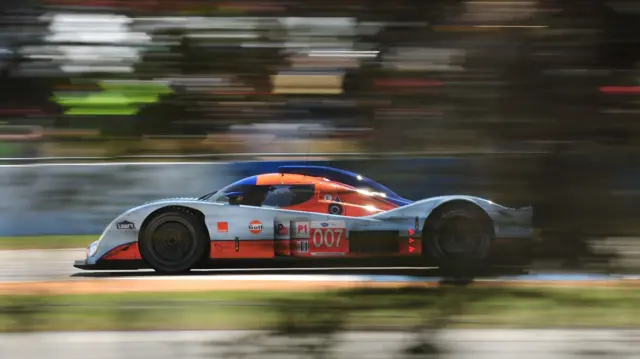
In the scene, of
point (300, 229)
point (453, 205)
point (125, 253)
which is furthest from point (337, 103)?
point (125, 253)

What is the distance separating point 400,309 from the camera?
6.11ft

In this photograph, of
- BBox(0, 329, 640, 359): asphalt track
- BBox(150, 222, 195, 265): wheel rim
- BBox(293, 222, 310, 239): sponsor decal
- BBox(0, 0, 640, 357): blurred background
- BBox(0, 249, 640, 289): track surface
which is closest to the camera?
BBox(0, 0, 640, 357): blurred background

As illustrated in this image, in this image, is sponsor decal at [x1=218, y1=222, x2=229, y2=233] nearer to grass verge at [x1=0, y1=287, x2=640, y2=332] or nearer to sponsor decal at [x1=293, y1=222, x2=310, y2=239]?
sponsor decal at [x1=293, y1=222, x2=310, y2=239]

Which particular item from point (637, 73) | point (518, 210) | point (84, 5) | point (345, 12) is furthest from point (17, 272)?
point (637, 73)

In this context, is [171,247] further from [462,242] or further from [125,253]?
[462,242]

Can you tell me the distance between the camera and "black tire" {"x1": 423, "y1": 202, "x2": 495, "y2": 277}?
69.4 inches

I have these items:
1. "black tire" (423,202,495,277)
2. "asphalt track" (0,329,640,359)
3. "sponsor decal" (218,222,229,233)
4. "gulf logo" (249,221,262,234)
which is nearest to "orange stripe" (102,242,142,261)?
"sponsor decal" (218,222,229,233)

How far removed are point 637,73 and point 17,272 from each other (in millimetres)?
1404

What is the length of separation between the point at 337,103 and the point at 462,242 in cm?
37

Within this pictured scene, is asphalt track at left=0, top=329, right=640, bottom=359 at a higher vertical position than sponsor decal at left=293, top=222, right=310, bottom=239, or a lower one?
lower

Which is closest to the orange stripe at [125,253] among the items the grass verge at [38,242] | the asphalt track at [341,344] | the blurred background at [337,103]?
the asphalt track at [341,344]

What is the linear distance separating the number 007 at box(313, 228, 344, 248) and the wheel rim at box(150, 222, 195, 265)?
4712 mm

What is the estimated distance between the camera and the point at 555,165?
172 cm

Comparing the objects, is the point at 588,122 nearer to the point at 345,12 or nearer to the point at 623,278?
the point at 623,278
